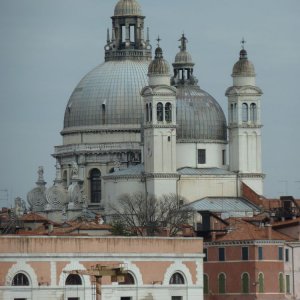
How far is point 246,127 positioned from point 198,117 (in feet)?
9.34

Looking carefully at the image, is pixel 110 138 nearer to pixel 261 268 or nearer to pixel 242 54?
pixel 242 54

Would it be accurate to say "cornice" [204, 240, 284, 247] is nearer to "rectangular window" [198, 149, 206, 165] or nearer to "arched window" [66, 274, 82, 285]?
"arched window" [66, 274, 82, 285]

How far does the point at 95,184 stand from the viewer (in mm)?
162125

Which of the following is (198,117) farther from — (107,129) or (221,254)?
(221,254)

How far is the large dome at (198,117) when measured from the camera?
150 meters

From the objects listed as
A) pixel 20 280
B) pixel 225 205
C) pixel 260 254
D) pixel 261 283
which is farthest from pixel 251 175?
pixel 20 280

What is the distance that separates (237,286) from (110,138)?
176 ft

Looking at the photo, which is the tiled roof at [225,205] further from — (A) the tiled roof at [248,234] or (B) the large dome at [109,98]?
(A) the tiled roof at [248,234]

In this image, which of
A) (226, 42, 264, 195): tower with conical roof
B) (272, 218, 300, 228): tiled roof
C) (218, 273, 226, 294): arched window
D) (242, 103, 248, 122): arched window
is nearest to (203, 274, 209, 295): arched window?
(218, 273, 226, 294): arched window

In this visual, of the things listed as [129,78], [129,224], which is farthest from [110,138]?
[129,224]

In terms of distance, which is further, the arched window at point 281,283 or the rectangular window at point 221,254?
the rectangular window at point 221,254

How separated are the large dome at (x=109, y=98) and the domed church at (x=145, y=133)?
0.06 m

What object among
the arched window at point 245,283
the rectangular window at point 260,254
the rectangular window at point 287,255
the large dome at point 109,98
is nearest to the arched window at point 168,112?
the large dome at point 109,98

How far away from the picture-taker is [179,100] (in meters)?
152
